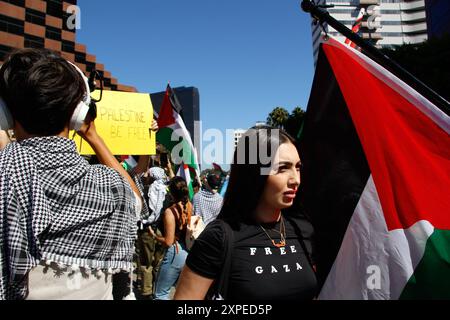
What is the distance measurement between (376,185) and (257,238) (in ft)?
2.21

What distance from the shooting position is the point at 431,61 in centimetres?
2138

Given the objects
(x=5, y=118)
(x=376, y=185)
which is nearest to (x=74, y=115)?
(x=5, y=118)

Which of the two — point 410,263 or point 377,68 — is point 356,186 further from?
point 377,68

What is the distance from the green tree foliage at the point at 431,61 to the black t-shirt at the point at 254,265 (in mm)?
20760

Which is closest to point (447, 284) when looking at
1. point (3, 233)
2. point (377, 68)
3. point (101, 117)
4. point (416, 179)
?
point (416, 179)

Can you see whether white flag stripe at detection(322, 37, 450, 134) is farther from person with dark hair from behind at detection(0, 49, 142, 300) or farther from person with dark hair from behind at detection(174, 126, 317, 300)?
person with dark hair from behind at detection(0, 49, 142, 300)

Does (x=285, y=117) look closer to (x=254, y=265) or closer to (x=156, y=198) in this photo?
(x=156, y=198)

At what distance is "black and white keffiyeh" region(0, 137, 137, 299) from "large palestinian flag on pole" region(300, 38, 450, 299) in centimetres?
114

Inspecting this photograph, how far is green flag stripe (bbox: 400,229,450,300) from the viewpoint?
161cm

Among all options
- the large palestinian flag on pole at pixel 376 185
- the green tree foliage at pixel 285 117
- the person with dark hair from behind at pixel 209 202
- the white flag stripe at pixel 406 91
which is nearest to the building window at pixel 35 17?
the green tree foliage at pixel 285 117

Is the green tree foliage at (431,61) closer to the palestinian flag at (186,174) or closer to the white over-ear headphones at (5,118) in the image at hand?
the palestinian flag at (186,174)

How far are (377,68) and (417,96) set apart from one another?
0.27 metres

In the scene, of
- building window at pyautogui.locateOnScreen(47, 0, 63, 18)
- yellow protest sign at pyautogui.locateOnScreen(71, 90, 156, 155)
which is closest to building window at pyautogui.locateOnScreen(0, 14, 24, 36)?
building window at pyautogui.locateOnScreen(47, 0, 63, 18)

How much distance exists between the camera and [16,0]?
4575 centimetres
